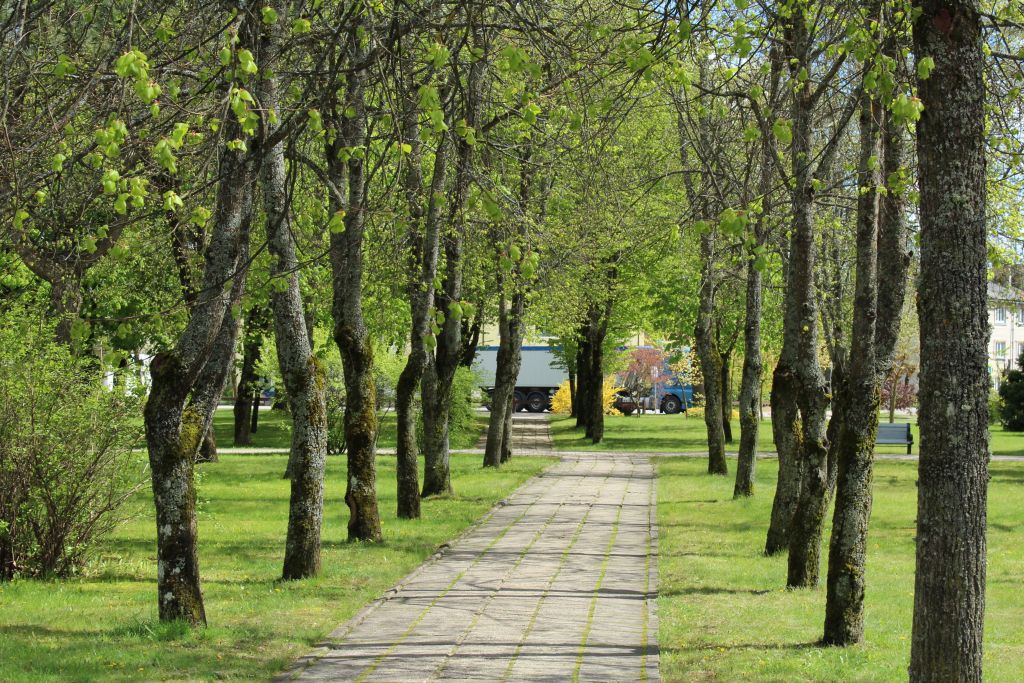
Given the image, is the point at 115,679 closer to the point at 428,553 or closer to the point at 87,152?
the point at 87,152

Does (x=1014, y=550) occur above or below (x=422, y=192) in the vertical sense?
below

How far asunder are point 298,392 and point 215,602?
82.5 inches

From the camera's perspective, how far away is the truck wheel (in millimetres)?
72625

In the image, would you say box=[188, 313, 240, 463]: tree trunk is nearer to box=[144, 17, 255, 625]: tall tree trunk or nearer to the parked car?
box=[144, 17, 255, 625]: tall tree trunk

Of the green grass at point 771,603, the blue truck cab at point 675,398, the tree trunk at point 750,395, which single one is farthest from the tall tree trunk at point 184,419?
the blue truck cab at point 675,398

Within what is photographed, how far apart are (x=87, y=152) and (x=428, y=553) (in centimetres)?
731

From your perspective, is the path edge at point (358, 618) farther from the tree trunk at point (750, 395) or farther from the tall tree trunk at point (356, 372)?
the tree trunk at point (750, 395)

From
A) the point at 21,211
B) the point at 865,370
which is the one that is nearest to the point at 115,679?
the point at 21,211

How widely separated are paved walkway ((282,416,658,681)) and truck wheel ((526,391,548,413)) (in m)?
55.1

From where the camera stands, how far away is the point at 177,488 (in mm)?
8734

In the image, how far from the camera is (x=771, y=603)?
1080 cm

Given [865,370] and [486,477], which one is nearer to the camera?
[865,370]

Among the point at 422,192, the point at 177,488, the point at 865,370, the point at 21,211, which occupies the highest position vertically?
the point at 422,192

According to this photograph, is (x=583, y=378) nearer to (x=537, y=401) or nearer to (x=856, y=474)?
(x=537, y=401)
